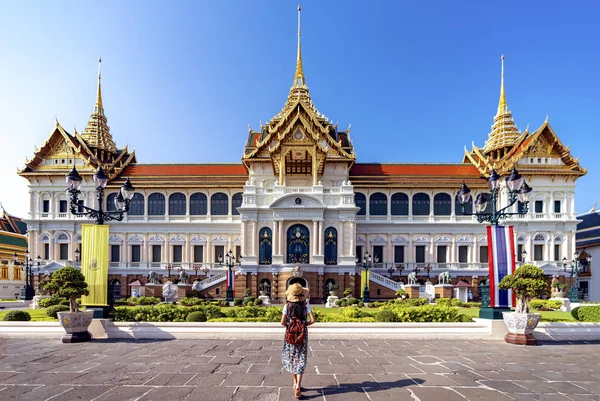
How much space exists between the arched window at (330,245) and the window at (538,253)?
2062 centimetres

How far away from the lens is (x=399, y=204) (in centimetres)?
3791

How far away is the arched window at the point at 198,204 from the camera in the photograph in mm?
38156

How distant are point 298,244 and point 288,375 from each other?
22.5 meters

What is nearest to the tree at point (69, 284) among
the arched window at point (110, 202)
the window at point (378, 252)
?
the window at point (378, 252)

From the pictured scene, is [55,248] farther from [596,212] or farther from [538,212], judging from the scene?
[596,212]

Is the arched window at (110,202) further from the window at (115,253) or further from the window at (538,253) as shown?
the window at (538,253)

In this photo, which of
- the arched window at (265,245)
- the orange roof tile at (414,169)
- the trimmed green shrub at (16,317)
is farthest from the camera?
the orange roof tile at (414,169)

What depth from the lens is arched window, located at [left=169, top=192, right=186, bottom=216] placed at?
38.3 metres

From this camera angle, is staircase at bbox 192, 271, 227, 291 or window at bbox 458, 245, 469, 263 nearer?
staircase at bbox 192, 271, 227, 291

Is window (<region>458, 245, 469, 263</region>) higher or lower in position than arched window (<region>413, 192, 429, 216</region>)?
lower

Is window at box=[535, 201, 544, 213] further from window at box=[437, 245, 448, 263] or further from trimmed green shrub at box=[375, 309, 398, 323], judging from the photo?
trimmed green shrub at box=[375, 309, 398, 323]

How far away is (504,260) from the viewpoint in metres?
13.1

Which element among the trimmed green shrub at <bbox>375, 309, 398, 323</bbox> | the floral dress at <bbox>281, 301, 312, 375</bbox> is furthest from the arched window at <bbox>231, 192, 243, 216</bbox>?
the floral dress at <bbox>281, 301, 312, 375</bbox>

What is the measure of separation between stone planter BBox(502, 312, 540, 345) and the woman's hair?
8571 mm
